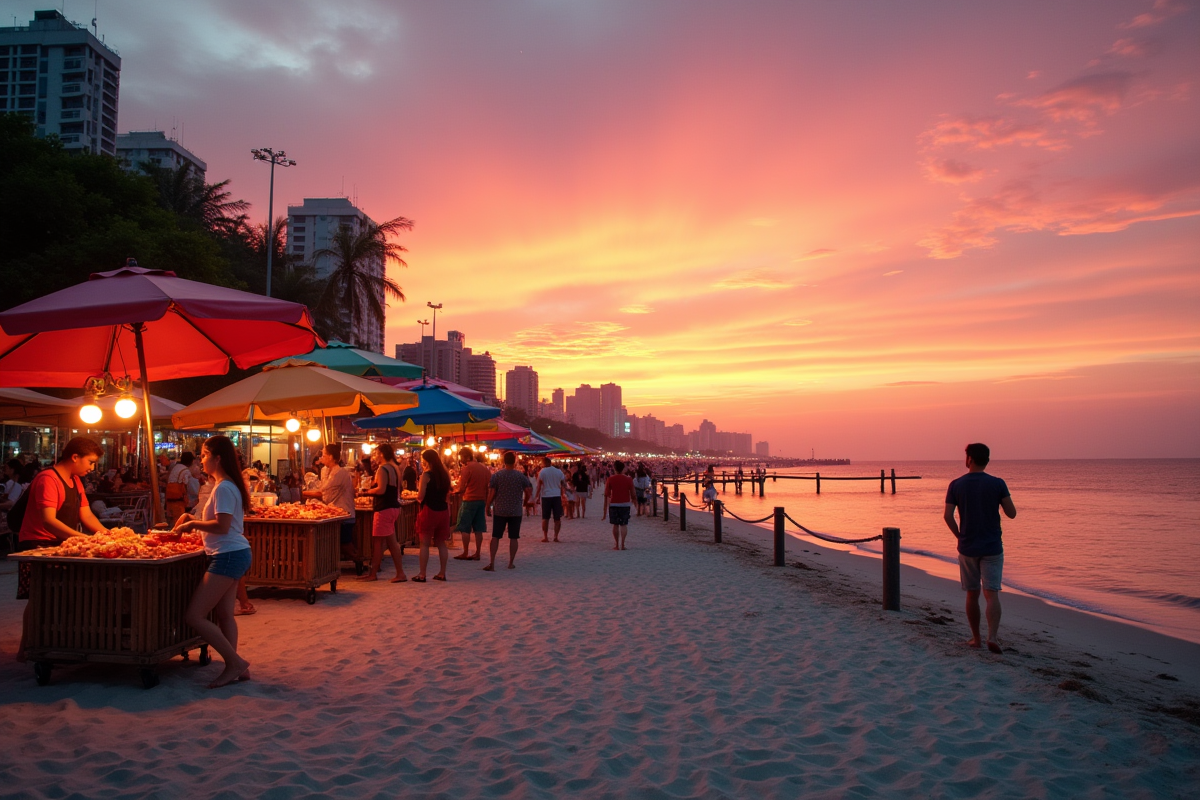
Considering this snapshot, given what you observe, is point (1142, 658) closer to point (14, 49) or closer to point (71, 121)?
point (71, 121)

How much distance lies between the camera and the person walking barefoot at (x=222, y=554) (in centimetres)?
460

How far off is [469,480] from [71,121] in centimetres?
9255

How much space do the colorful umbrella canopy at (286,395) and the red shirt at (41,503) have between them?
3.04 metres

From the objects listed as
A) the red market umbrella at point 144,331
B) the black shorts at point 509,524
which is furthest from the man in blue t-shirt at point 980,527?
the black shorts at point 509,524

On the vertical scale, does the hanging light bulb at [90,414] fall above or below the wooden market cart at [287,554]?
above

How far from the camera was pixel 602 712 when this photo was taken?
177 inches

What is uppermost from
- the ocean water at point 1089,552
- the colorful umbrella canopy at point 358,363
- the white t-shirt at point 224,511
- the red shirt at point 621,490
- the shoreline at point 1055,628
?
the colorful umbrella canopy at point 358,363

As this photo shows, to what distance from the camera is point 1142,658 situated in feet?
26.0

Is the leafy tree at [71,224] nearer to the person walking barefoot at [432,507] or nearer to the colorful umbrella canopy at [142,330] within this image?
the colorful umbrella canopy at [142,330]

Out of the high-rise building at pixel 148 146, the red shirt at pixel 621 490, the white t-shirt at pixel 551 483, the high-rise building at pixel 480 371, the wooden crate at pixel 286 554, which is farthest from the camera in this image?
the high-rise building at pixel 480 371

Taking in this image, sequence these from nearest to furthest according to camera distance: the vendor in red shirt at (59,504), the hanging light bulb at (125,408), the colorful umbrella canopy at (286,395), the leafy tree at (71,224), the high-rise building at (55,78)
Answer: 1. the vendor in red shirt at (59,504)
2. the hanging light bulb at (125,408)
3. the colorful umbrella canopy at (286,395)
4. the leafy tree at (71,224)
5. the high-rise building at (55,78)

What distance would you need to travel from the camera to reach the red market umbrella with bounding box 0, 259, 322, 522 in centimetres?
450

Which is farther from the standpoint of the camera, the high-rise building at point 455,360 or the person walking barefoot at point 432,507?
the high-rise building at point 455,360

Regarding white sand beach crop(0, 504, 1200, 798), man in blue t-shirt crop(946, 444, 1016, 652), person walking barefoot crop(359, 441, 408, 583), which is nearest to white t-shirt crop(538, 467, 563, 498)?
person walking barefoot crop(359, 441, 408, 583)
